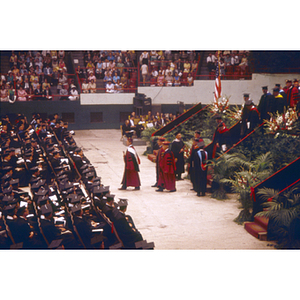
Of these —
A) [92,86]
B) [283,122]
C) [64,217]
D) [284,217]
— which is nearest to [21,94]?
[92,86]

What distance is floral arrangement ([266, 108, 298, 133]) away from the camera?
927 centimetres

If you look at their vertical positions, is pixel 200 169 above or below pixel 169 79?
below

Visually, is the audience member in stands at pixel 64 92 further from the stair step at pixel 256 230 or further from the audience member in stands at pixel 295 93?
the stair step at pixel 256 230

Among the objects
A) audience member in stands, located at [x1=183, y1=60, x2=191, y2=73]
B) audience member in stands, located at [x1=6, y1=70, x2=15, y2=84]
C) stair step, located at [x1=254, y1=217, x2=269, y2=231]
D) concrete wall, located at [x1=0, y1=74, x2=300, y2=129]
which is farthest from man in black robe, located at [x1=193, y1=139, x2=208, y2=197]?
audience member in stands, located at [x1=6, y1=70, x2=15, y2=84]

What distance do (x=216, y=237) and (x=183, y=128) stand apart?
186 inches

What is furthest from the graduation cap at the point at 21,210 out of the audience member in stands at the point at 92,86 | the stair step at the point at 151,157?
the audience member in stands at the point at 92,86

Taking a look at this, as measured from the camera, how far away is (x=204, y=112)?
10.9m

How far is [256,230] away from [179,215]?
4.91 ft

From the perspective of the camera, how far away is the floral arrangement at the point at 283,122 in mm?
9266

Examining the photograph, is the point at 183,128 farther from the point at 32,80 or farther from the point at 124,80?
the point at 32,80

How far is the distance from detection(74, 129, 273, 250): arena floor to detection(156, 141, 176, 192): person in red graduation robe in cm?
21

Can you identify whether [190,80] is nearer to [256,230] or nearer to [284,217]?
[256,230]

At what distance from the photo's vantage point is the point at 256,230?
23.0ft

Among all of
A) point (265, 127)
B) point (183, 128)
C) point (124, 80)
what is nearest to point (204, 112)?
point (183, 128)
